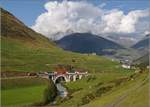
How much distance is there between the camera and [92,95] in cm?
10806

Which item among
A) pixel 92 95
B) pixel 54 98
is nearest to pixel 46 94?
pixel 54 98

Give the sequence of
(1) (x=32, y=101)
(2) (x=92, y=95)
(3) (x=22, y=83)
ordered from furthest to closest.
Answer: (3) (x=22, y=83), (1) (x=32, y=101), (2) (x=92, y=95)

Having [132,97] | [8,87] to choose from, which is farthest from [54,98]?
[132,97]

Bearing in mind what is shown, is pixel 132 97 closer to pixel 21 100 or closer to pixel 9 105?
pixel 9 105

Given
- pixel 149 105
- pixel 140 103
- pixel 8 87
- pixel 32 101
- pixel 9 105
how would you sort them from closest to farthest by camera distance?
pixel 149 105, pixel 140 103, pixel 9 105, pixel 32 101, pixel 8 87

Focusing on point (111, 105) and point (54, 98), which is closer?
point (111, 105)

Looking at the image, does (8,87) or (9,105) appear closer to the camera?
(9,105)

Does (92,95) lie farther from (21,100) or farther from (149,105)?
(149,105)

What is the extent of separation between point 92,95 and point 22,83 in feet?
311

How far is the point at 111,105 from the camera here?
67875mm

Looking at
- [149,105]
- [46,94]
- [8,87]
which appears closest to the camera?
[149,105]

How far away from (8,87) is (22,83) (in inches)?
697

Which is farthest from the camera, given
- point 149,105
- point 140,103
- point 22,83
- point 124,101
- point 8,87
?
point 22,83

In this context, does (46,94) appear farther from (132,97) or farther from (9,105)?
(132,97)
